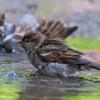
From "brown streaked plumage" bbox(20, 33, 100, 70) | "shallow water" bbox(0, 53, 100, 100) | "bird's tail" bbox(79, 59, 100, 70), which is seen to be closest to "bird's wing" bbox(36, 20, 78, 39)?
"shallow water" bbox(0, 53, 100, 100)

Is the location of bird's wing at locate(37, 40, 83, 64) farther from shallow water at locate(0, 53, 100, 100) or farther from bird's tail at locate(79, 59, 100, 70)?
shallow water at locate(0, 53, 100, 100)

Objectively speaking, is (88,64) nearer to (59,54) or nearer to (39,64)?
(59,54)

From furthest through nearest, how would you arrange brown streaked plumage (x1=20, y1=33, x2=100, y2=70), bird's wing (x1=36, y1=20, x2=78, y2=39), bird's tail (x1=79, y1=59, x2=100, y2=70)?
bird's wing (x1=36, y1=20, x2=78, y2=39) < brown streaked plumage (x1=20, y1=33, x2=100, y2=70) < bird's tail (x1=79, y1=59, x2=100, y2=70)

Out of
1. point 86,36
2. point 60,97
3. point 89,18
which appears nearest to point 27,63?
point 60,97

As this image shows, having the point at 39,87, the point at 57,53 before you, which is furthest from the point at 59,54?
the point at 39,87

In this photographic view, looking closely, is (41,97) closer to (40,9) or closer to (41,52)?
(41,52)

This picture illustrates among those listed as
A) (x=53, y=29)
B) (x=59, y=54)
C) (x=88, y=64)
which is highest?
(x=53, y=29)
